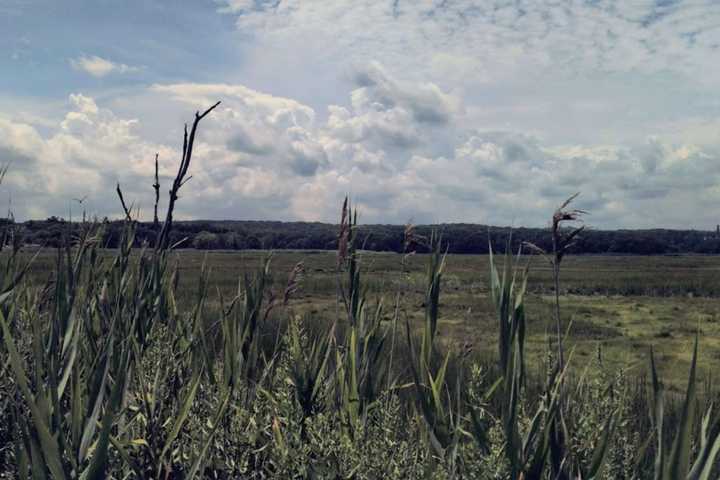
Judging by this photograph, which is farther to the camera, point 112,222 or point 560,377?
point 112,222

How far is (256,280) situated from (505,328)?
62.6 inches

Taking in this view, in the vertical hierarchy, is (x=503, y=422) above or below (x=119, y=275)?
below

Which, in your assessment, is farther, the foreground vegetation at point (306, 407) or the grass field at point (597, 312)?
the grass field at point (597, 312)

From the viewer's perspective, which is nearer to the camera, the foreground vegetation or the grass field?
the foreground vegetation

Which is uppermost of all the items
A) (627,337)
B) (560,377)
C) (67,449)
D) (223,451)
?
(560,377)

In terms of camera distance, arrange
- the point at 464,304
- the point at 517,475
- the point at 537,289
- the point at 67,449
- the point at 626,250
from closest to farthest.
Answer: the point at 67,449 < the point at 517,475 < the point at 464,304 < the point at 537,289 < the point at 626,250

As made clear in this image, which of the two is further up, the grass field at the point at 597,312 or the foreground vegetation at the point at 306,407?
the foreground vegetation at the point at 306,407

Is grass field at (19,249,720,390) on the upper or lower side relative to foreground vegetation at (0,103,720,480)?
lower

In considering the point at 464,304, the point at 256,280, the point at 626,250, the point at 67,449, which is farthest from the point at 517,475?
the point at 626,250

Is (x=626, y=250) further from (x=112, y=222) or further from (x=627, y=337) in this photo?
(x=112, y=222)

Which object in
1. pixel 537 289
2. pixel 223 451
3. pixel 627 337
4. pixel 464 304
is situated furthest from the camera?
pixel 537 289

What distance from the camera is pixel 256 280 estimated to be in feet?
11.0

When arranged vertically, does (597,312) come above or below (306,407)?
below

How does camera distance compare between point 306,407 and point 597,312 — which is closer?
point 306,407
